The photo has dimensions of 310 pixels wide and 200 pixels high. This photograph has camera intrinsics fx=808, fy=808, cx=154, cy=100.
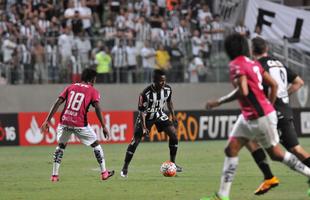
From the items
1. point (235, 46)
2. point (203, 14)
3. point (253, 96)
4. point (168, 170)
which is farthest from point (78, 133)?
point (203, 14)

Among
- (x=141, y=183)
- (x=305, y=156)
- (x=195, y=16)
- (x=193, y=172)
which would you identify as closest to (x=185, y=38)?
(x=195, y=16)

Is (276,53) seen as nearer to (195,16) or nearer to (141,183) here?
(195,16)

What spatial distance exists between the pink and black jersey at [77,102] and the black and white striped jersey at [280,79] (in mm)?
4077

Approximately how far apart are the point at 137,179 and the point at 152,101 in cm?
206

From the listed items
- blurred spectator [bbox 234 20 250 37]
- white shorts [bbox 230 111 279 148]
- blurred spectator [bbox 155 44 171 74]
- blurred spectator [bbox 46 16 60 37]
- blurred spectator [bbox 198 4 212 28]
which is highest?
white shorts [bbox 230 111 279 148]

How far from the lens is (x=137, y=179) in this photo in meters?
15.9

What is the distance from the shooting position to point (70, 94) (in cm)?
1566

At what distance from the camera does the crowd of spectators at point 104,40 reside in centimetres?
2942

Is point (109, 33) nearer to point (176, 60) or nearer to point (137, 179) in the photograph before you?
point (176, 60)

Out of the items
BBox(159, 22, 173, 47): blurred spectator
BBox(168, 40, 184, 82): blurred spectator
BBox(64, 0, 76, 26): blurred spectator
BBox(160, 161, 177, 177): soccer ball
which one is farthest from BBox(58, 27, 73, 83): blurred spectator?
BBox(160, 161, 177, 177): soccer ball

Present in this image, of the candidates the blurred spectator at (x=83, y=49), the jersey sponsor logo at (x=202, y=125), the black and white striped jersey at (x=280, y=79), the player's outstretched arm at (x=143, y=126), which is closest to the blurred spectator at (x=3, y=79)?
the blurred spectator at (x=83, y=49)

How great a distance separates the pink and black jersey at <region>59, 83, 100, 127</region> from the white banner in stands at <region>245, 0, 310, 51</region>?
645 inches

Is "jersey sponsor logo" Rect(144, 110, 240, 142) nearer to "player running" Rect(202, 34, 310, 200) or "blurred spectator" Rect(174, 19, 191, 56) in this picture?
"blurred spectator" Rect(174, 19, 191, 56)

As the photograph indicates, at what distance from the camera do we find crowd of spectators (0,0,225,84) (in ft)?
96.5
